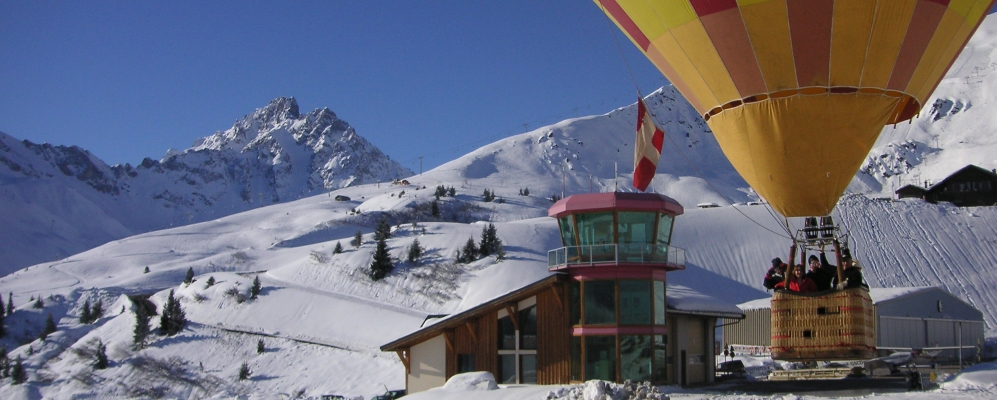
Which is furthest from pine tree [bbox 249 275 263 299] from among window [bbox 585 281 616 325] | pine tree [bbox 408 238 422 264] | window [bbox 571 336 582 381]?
window [bbox 585 281 616 325]

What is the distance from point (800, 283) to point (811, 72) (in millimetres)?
3360

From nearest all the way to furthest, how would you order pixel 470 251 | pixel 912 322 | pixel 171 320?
1. pixel 912 322
2. pixel 171 320
3. pixel 470 251

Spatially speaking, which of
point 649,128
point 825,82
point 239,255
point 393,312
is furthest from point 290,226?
point 825,82

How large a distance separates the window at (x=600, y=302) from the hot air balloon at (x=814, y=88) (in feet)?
38.7

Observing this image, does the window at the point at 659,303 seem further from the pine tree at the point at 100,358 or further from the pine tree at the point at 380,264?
the pine tree at the point at 380,264

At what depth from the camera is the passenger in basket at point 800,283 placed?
14.9 metres

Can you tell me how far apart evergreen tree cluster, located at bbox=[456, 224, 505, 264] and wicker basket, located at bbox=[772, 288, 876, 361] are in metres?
42.6

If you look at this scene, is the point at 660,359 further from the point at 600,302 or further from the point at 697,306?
the point at 697,306

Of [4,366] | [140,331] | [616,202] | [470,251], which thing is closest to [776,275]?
[616,202]

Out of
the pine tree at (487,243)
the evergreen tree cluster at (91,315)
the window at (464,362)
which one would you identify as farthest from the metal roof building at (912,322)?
the evergreen tree cluster at (91,315)

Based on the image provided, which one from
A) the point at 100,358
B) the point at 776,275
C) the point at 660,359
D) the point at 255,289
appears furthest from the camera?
the point at 255,289

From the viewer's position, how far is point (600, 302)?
2794 cm

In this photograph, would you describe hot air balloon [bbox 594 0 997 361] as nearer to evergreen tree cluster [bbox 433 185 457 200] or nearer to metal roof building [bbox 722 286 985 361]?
metal roof building [bbox 722 286 985 361]

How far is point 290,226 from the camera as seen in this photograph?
4124 inches
